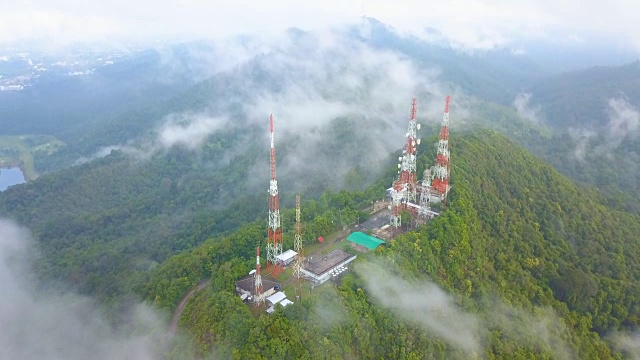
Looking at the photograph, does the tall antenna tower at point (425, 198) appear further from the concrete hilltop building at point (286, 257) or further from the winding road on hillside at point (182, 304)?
the winding road on hillside at point (182, 304)

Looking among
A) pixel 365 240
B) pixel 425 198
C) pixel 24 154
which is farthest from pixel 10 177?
pixel 425 198

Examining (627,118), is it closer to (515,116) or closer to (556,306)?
(515,116)

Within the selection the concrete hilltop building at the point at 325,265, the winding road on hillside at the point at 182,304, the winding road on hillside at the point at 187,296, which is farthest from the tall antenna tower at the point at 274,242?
the winding road on hillside at the point at 182,304

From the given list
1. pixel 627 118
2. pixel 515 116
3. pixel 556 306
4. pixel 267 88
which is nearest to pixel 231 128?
pixel 267 88

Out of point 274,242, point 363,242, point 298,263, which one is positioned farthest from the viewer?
point 363,242

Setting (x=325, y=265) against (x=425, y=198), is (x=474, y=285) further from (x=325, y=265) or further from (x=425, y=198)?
(x=325, y=265)

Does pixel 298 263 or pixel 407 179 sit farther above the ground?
pixel 407 179

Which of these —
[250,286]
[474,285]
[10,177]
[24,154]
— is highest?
[250,286]
